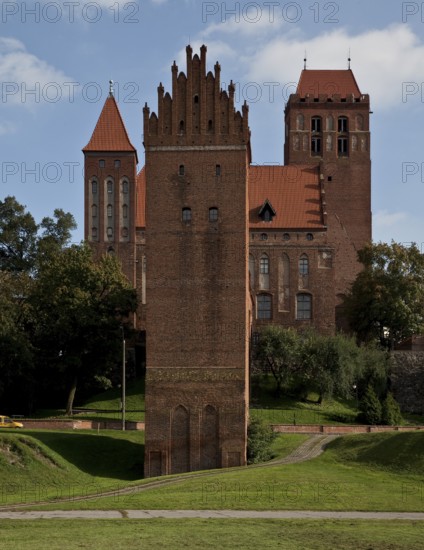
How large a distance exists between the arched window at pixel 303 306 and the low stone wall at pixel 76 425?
83.4 ft

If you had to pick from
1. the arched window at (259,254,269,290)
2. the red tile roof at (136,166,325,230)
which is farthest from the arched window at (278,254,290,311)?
the red tile roof at (136,166,325,230)

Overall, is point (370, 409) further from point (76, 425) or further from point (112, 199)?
point (112, 199)

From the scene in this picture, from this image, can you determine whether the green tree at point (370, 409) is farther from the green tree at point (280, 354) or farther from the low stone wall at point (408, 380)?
the low stone wall at point (408, 380)

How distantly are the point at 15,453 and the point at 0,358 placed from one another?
20.2 m

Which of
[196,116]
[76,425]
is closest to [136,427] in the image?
[76,425]

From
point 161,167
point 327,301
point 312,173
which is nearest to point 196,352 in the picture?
point 161,167

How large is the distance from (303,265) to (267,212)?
511 centimetres

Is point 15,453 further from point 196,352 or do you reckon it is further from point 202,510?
point 202,510

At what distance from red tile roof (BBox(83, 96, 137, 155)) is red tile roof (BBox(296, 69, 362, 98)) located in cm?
2294

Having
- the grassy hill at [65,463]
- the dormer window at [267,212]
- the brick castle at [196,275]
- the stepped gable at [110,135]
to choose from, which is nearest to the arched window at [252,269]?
the dormer window at [267,212]

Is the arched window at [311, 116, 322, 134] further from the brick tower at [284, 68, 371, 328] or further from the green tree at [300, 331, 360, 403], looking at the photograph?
the green tree at [300, 331, 360, 403]

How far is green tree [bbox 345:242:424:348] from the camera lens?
254 feet

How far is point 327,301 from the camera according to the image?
84500 mm

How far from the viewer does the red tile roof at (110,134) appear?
3204 inches
